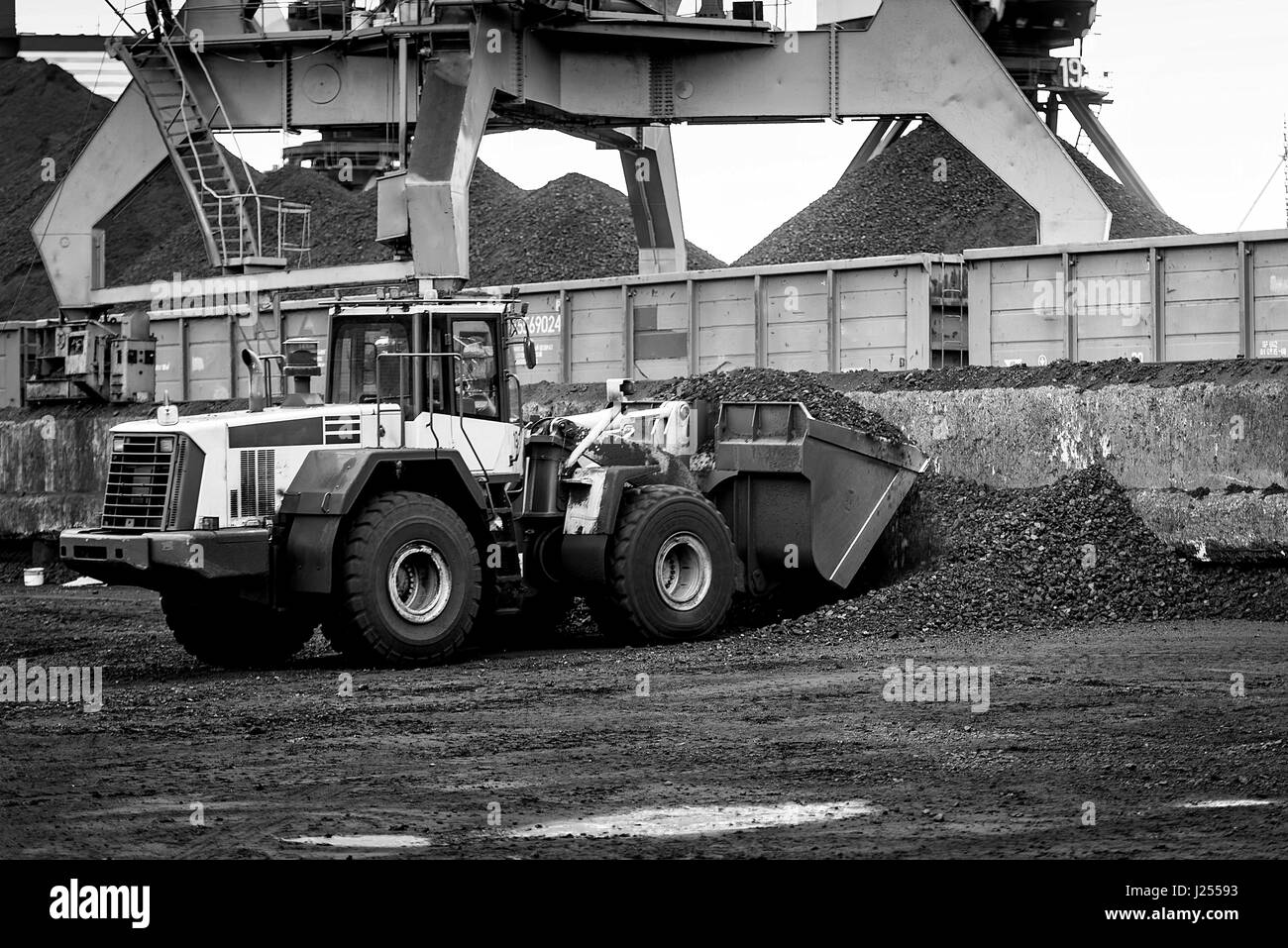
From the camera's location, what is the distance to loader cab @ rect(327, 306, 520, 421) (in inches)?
498

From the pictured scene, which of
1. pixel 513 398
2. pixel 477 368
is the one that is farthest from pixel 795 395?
pixel 477 368

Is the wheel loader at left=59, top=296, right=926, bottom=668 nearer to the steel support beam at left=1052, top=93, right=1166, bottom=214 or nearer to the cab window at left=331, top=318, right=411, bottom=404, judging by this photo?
the cab window at left=331, top=318, right=411, bottom=404

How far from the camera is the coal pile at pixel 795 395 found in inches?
627

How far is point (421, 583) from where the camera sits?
1217 centimetres

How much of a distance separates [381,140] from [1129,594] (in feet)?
59.7

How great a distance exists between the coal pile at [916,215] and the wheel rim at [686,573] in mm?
21312

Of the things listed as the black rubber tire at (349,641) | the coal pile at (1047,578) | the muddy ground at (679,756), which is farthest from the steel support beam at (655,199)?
the black rubber tire at (349,641)

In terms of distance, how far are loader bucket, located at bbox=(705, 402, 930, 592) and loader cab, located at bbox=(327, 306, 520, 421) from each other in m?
2.54

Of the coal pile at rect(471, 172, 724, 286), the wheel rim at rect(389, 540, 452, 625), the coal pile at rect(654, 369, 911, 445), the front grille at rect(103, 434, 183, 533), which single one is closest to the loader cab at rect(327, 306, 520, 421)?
the wheel rim at rect(389, 540, 452, 625)

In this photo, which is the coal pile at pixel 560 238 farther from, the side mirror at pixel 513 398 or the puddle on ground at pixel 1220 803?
the puddle on ground at pixel 1220 803

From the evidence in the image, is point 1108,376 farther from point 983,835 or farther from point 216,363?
point 216,363

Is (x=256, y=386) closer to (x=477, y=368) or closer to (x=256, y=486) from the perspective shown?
(x=256, y=486)
